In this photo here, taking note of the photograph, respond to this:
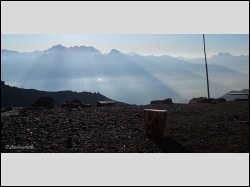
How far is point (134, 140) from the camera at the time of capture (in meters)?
5.81

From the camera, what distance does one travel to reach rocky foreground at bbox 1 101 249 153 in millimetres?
5402

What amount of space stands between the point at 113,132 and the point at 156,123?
1.19 meters

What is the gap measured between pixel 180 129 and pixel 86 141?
2.54 m

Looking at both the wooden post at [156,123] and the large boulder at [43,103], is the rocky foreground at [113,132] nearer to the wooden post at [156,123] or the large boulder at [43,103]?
the wooden post at [156,123]

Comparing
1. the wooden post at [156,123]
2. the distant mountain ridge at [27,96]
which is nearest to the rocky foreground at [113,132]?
the wooden post at [156,123]

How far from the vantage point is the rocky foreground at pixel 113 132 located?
5402mm

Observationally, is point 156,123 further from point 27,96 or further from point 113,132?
point 27,96

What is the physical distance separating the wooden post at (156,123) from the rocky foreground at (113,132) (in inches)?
6.3

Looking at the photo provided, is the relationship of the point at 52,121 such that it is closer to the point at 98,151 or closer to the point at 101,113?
the point at 101,113

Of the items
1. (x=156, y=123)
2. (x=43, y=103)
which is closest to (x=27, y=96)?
(x=43, y=103)

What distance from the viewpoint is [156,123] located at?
591cm

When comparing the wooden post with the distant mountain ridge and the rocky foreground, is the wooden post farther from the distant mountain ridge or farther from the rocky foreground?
the distant mountain ridge

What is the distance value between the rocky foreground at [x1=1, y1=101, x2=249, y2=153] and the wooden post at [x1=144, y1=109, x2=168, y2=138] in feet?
0.52

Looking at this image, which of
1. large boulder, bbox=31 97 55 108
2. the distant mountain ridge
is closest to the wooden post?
large boulder, bbox=31 97 55 108
